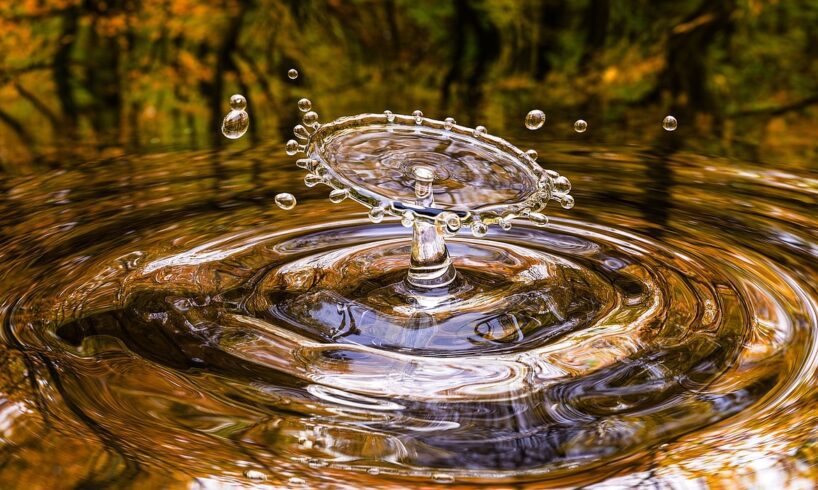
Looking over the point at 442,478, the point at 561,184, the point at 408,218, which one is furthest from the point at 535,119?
the point at 442,478

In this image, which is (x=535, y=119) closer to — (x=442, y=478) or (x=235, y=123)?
(x=235, y=123)

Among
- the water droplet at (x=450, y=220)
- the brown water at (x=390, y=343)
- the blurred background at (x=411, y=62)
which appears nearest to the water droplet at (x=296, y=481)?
the brown water at (x=390, y=343)

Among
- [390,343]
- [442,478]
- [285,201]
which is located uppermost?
[285,201]

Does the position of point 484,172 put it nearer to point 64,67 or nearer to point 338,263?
point 338,263

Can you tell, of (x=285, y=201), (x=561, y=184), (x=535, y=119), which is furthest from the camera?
(x=535, y=119)

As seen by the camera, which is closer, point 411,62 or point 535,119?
point 535,119
